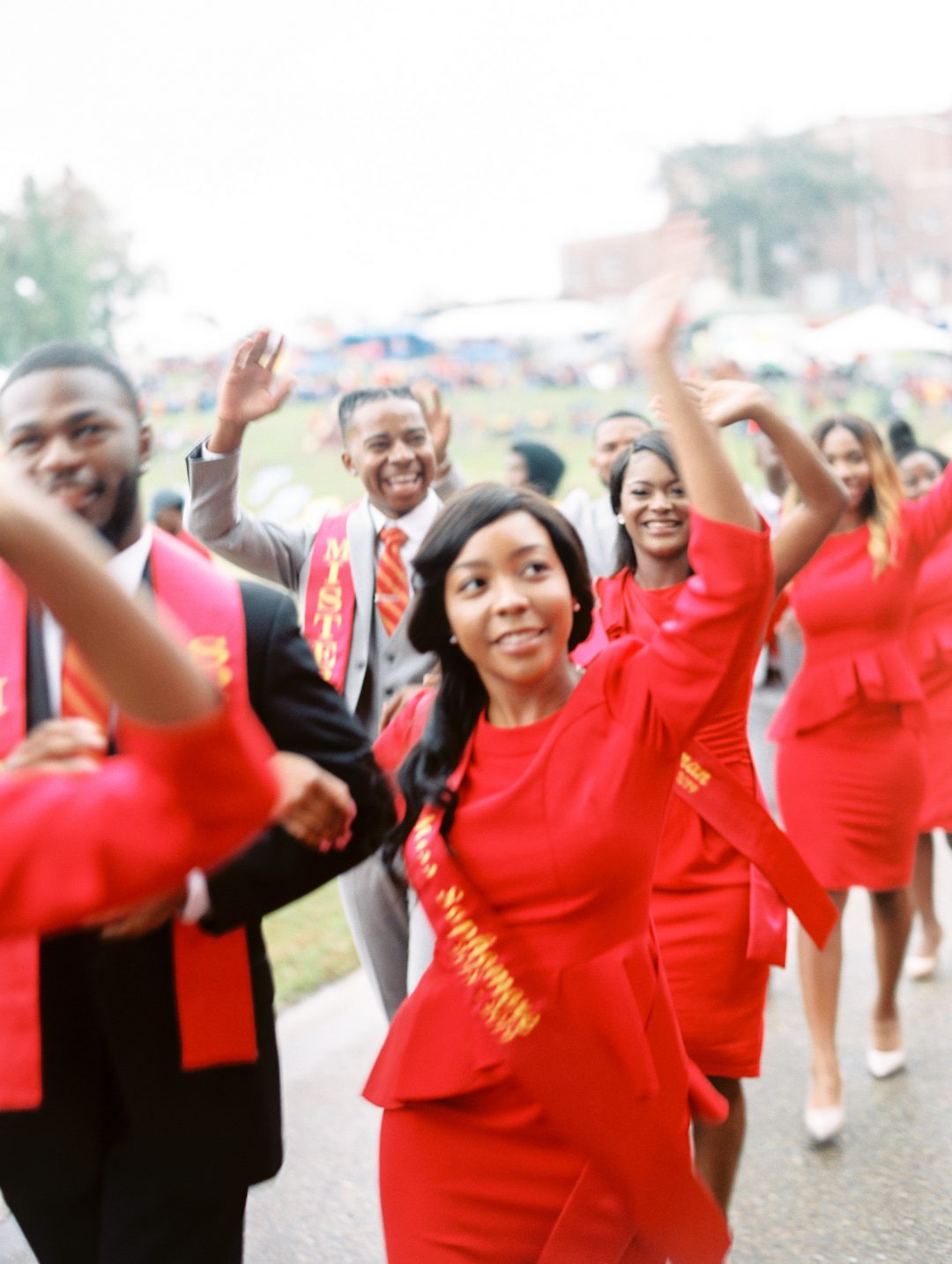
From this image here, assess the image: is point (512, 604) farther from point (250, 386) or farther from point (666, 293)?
point (250, 386)

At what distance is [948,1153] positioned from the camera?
4281mm

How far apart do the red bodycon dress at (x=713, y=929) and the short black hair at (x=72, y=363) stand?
1.57m

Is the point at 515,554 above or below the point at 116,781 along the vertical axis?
below

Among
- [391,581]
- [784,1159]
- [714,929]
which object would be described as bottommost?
[784,1159]

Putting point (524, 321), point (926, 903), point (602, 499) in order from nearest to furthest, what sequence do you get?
point (602, 499) → point (926, 903) → point (524, 321)

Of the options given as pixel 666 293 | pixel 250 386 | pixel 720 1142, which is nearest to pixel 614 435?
pixel 250 386

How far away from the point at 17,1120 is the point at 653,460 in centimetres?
219

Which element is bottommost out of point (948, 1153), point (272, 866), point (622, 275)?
point (622, 275)

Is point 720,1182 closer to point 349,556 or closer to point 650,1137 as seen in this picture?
point 650,1137

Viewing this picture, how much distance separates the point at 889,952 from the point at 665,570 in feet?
6.33

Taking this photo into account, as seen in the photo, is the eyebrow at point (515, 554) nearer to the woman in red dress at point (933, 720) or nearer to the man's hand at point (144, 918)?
the man's hand at point (144, 918)

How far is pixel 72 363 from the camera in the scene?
2.25m

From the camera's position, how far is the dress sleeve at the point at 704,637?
2.30 meters

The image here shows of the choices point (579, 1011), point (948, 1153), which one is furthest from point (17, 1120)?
point (948, 1153)
